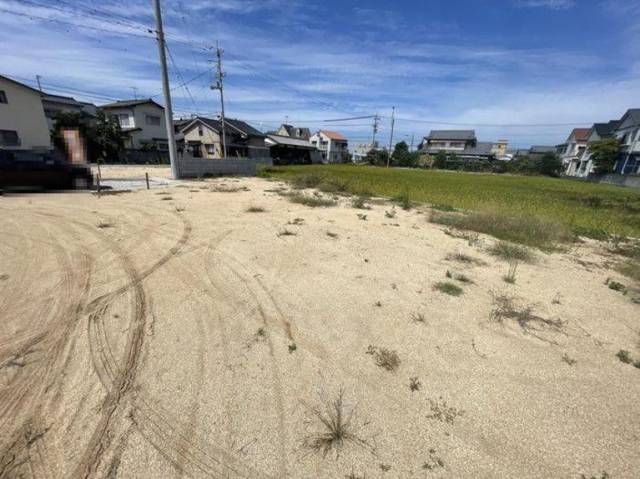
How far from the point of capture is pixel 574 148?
45031mm

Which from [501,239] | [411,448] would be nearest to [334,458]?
[411,448]

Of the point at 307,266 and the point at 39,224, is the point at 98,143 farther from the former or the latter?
the point at 307,266

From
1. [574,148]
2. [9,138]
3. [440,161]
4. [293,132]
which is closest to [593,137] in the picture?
[574,148]

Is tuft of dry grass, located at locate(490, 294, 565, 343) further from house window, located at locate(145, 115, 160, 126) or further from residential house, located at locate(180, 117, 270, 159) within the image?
house window, located at locate(145, 115, 160, 126)

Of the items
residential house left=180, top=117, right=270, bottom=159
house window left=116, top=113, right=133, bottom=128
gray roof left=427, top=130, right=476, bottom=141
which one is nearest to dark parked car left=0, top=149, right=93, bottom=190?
residential house left=180, top=117, right=270, bottom=159

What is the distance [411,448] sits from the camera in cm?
193

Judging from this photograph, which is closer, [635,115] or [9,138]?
[9,138]

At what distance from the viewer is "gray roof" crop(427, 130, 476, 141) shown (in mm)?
57669

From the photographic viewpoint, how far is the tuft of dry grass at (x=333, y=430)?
191cm

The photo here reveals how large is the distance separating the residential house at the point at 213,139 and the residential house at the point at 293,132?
1699 centimetres

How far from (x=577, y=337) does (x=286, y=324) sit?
3330 millimetres

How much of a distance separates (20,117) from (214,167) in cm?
1638

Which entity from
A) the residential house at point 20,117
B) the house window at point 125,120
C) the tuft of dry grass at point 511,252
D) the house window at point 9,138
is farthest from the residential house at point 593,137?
the house window at point 9,138

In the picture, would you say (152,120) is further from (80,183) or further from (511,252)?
(511,252)
